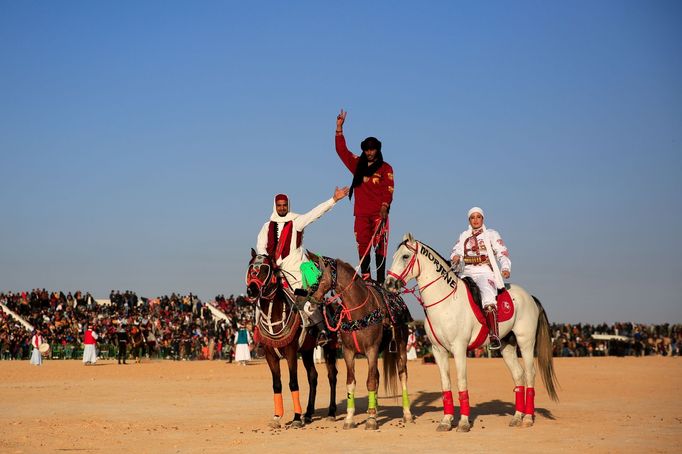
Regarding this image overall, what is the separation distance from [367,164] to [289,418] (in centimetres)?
507

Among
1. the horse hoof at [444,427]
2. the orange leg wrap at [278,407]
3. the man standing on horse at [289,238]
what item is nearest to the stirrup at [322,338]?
the man standing on horse at [289,238]

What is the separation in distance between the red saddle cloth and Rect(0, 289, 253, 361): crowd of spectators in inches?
1228

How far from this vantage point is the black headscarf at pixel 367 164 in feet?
49.9

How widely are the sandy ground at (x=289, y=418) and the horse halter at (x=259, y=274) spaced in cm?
231

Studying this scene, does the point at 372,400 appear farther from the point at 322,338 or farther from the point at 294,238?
the point at 294,238

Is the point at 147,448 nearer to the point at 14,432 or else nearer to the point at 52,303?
the point at 14,432

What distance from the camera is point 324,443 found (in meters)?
13.1

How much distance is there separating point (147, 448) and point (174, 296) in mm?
47561

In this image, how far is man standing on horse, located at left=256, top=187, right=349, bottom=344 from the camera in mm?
15180

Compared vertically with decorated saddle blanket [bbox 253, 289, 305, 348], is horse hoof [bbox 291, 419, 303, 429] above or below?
below

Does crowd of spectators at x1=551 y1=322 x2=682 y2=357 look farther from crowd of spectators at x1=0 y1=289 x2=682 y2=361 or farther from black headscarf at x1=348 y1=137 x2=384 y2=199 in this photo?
black headscarf at x1=348 y1=137 x2=384 y2=199

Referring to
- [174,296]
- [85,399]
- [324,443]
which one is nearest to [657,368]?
[85,399]

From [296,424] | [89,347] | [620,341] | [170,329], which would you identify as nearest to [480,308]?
[296,424]

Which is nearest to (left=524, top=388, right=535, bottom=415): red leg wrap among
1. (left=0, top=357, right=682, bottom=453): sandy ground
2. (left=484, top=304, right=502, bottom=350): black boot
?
(left=0, top=357, right=682, bottom=453): sandy ground
